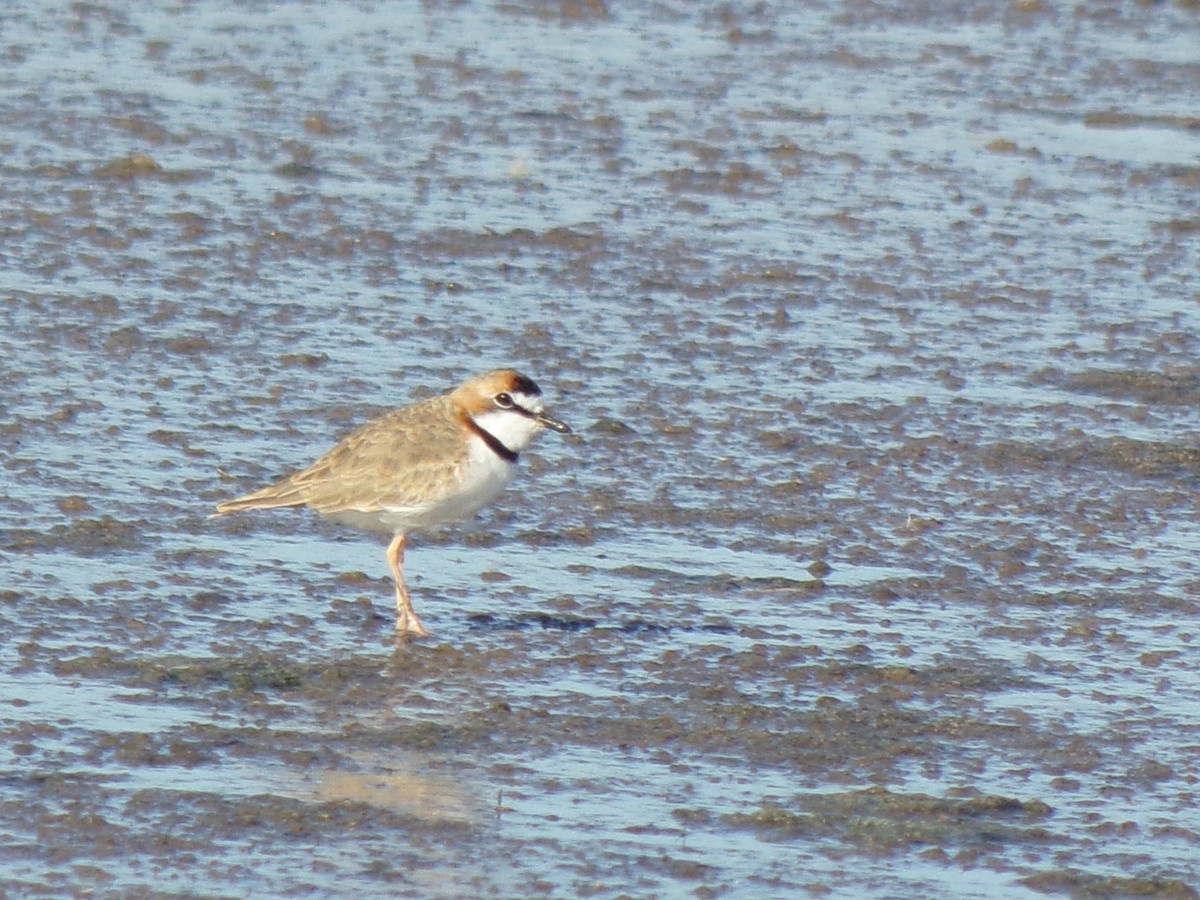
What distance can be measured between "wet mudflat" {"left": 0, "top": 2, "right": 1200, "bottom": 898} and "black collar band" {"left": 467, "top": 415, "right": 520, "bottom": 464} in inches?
17.1

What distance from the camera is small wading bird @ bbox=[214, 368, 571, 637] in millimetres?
7602

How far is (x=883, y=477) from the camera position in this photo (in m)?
9.01

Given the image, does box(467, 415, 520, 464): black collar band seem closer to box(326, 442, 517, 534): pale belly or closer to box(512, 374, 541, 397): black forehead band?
box(326, 442, 517, 534): pale belly

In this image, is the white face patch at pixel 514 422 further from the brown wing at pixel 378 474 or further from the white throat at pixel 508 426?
the brown wing at pixel 378 474

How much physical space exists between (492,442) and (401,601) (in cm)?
66

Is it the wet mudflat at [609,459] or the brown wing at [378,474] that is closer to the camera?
the wet mudflat at [609,459]

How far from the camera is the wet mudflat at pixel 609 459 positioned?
597 centimetres

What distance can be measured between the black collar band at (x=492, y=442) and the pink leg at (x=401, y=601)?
40 cm

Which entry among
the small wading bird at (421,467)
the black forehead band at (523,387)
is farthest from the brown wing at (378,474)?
the black forehead band at (523,387)

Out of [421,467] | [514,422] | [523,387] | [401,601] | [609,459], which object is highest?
[523,387]

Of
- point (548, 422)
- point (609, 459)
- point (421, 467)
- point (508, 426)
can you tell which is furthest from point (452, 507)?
point (609, 459)

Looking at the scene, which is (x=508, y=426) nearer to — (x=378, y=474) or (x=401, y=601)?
(x=378, y=474)

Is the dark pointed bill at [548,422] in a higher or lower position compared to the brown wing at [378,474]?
higher

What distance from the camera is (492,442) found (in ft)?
25.5
